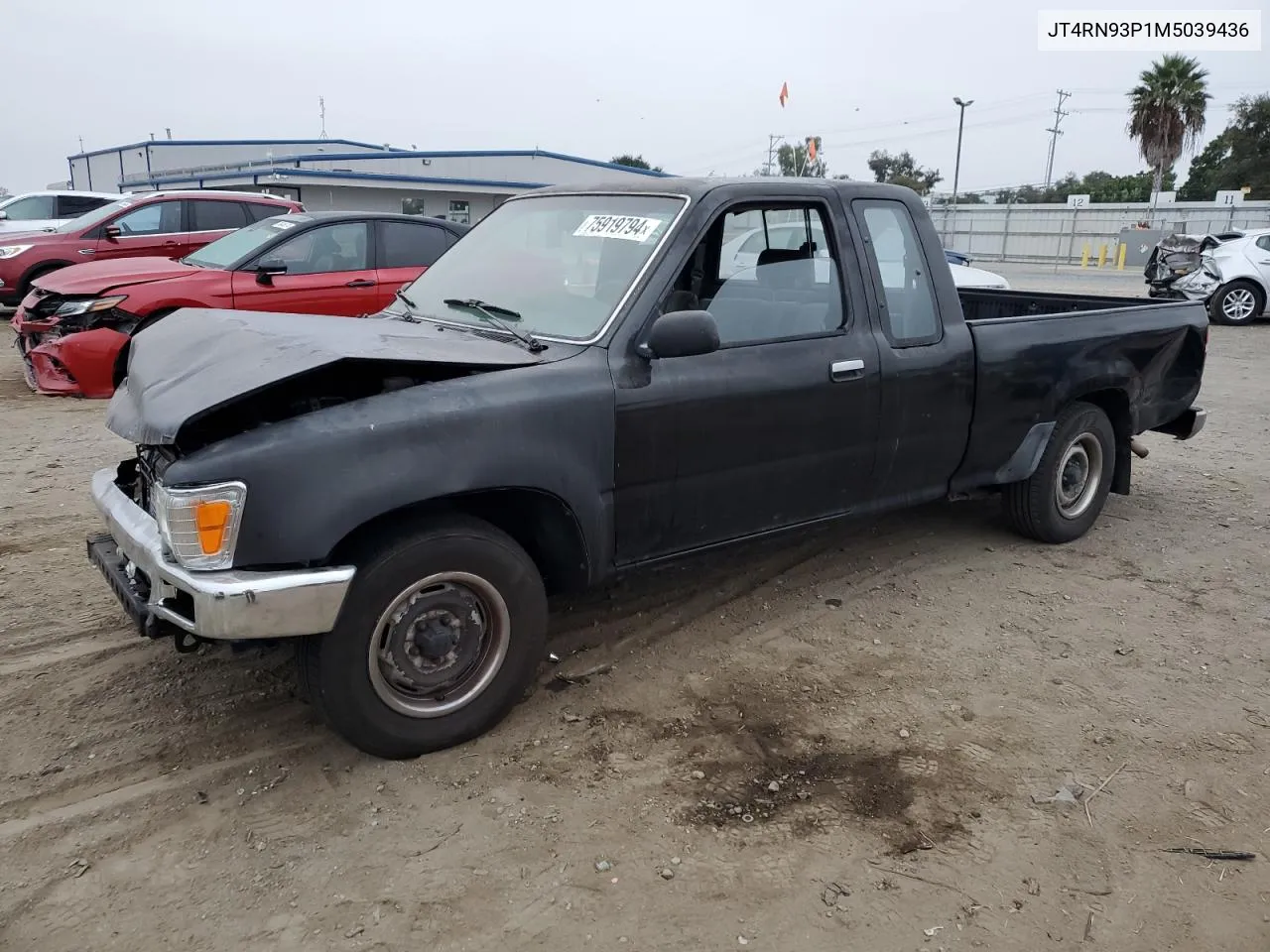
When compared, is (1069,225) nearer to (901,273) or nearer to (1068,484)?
(1068,484)

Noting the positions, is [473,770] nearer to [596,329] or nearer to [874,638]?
[596,329]

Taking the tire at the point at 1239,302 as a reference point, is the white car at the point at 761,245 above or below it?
above

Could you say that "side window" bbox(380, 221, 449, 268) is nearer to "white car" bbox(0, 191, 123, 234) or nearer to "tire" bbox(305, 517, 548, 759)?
"tire" bbox(305, 517, 548, 759)

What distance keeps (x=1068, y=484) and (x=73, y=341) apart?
23.6ft

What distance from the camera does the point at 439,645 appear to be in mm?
3090

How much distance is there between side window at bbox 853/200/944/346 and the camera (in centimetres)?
421

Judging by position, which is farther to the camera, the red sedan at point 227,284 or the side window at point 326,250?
the side window at point 326,250

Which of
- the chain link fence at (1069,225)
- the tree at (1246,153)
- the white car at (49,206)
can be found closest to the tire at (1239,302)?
the chain link fence at (1069,225)

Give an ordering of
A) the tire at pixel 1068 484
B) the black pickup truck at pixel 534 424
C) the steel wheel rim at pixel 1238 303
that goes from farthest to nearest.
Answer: the steel wheel rim at pixel 1238 303 → the tire at pixel 1068 484 → the black pickup truck at pixel 534 424

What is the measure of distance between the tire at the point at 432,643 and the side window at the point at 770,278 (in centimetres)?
129

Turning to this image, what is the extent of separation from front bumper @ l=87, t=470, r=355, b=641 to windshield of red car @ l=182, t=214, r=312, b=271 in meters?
5.99

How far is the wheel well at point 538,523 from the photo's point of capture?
10.3 ft

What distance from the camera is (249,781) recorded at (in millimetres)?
3027

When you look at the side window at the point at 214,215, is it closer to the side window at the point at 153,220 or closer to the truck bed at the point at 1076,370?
the side window at the point at 153,220
